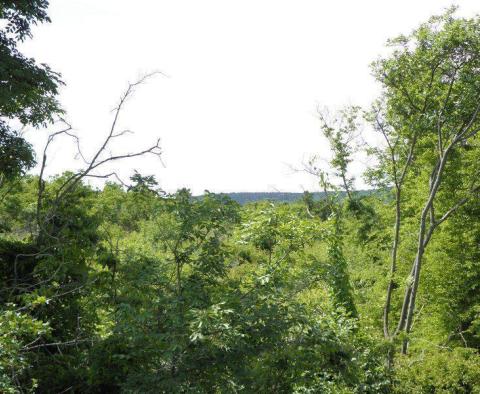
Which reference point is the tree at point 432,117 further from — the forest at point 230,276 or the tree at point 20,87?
the tree at point 20,87

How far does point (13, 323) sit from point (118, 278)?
3135 millimetres

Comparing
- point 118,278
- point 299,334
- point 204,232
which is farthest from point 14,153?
point 299,334

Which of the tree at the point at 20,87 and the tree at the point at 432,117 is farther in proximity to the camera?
the tree at the point at 432,117

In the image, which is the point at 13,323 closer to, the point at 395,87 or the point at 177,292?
the point at 177,292

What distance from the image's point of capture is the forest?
6.84 metres

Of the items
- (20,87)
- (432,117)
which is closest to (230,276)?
(20,87)

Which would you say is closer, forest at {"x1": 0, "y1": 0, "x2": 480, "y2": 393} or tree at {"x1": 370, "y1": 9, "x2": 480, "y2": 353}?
forest at {"x1": 0, "y1": 0, "x2": 480, "y2": 393}

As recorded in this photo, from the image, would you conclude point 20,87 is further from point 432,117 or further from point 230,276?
point 432,117

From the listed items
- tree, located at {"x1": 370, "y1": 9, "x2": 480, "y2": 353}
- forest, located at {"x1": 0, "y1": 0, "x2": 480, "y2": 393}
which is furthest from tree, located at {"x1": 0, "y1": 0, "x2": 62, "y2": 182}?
tree, located at {"x1": 370, "y1": 9, "x2": 480, "y2": 353}

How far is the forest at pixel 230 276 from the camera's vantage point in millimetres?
6836

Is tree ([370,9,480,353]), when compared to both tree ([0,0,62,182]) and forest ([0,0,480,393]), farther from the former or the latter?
tree ([0,0,62,182])

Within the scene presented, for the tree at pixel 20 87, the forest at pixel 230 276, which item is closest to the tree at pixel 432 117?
the forest at pixel 230 276

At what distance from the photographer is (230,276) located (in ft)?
35.5

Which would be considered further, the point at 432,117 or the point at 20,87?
the point at 432,117
